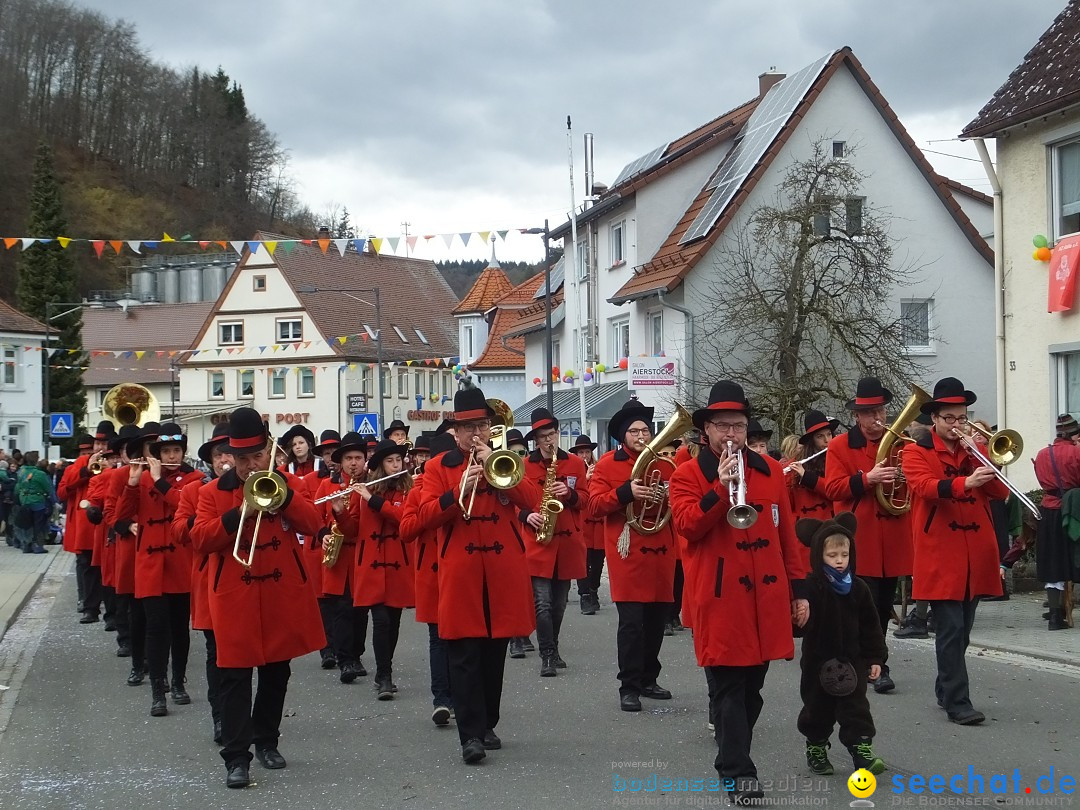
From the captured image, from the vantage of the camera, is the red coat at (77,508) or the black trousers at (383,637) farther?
the red coat at (77,508)

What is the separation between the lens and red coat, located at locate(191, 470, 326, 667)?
7422mm

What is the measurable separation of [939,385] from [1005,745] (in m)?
2.25

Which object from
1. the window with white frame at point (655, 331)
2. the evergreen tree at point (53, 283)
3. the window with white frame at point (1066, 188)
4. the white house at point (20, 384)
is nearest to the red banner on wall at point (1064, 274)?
the window with white frame at point (1066, 188)

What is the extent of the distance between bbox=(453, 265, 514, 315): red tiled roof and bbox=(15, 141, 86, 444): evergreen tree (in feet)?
62.6

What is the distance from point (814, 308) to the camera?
969 inches

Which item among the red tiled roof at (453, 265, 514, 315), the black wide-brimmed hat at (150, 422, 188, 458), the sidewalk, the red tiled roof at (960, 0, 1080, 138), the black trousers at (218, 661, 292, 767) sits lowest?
the sidewalk

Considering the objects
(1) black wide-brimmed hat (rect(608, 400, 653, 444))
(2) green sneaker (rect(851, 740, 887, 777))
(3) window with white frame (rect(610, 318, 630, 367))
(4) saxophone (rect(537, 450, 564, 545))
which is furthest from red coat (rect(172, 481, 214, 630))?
(3) window with white frame (rect(610, 318, 630, 367))

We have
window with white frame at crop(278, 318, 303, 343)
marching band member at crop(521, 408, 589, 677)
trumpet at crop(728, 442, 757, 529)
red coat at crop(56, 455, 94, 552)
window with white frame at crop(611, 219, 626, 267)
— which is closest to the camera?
trumpet at crop(728, 442, 757, 529)

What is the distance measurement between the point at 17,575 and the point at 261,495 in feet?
58.4

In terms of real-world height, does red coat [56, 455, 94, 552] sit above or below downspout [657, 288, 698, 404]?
below

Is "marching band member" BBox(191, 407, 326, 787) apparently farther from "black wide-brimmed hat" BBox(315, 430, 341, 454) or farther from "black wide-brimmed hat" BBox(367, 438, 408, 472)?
Result: "black wide-brimmed hat" BBox(315, 430, 341, 454)

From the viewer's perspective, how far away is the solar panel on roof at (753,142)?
103ft

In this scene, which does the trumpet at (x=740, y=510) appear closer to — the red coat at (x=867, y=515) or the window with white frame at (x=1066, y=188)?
the red coat at (x=867, y=515)

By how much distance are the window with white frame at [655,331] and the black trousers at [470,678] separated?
2523 cm
